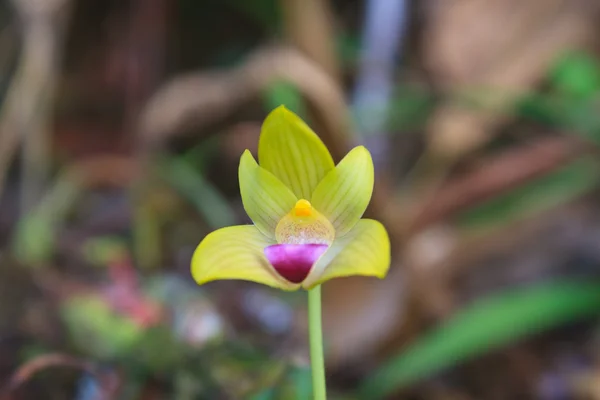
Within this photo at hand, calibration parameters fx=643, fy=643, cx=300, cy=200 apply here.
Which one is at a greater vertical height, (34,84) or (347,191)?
(34,84)

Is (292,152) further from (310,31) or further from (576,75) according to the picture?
(576,75)

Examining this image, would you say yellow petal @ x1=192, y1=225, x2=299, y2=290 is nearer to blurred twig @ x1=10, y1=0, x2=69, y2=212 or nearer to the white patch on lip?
the white patch on lip

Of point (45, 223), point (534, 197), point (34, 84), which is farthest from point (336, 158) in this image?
point (34, 84)

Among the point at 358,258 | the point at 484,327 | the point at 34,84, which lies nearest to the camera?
the point at 358,258

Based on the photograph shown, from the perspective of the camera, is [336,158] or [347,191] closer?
[347,191]

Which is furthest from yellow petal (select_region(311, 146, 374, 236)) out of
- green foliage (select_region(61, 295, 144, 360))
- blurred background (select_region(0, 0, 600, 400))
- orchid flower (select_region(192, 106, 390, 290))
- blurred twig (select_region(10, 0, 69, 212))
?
blurred twig (select_region(10, 0, 69, 212))

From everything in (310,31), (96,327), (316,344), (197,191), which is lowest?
(316,344)
